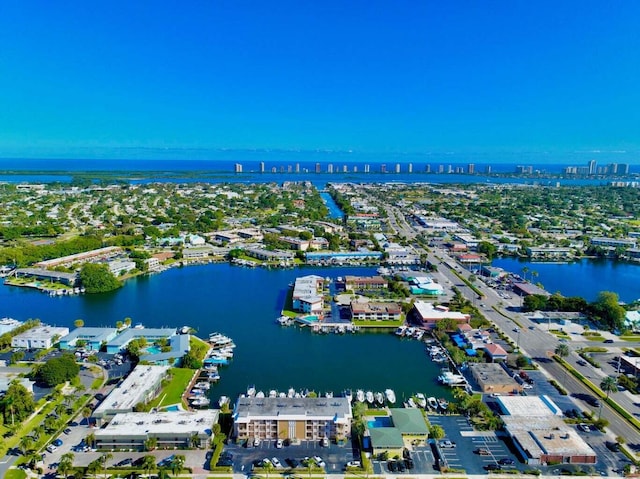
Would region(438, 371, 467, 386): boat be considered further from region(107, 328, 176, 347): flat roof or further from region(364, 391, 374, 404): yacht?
region(107, 328, 176, 347): flat roof

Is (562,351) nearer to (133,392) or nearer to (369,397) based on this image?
(369,397)

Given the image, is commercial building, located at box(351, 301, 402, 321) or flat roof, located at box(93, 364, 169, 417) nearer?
flat roof, located at box(93, 364, 169, 417)

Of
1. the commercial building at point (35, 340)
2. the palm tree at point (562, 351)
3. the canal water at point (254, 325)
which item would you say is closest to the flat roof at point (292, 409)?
the canal water at point (254, 325)

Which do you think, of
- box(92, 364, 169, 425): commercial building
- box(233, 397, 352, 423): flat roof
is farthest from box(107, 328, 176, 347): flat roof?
box(233, 397, 352, 423): flat roof

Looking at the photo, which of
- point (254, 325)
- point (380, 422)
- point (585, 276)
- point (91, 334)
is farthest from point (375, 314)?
point (585, 276)

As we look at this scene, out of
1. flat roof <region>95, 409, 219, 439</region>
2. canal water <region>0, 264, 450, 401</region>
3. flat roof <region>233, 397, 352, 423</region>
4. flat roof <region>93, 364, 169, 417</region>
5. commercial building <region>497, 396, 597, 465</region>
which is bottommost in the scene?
canal water <region>0, 264, 450, 401</region>

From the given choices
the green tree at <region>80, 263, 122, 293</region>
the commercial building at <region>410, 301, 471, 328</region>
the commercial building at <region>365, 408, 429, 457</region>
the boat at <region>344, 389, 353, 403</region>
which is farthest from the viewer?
the green tree at <region>80, 263, 122, 293</region>

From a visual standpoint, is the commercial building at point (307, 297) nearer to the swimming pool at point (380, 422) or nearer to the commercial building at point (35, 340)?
the swimming pool at point (380, 422)
